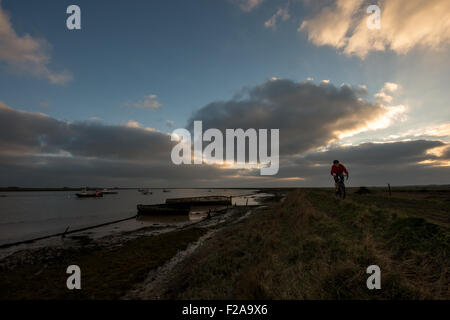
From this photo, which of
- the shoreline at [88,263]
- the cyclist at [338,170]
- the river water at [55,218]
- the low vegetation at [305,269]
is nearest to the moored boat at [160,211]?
the river water at [55,218]

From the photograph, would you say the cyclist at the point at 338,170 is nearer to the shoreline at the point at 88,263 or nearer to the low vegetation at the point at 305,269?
the low vegetation at the point at 305,269

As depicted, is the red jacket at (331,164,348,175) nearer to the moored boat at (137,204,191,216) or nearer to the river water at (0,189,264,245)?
the river water at (0,189,264,245)

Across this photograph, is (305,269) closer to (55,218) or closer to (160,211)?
(160,211)

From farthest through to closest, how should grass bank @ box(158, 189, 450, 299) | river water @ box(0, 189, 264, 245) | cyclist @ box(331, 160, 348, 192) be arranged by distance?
river water @ box(0, 189, 264, 245)
cyclist @ box(331, 160, 348, 192)
grass bank @ box(158, 189, 450, 299)

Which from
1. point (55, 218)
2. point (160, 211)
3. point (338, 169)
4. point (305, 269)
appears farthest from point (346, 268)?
point (55, 218)

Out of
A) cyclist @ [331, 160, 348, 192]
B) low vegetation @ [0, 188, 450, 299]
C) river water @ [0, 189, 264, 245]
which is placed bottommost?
river water @ [0, 189, 264, 245]

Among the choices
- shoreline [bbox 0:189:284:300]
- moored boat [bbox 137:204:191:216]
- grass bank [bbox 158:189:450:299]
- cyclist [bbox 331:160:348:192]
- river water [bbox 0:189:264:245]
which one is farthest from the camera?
moored boat [bbox 137:204:191:216]

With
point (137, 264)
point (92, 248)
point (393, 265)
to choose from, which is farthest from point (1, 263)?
point (393, 265)

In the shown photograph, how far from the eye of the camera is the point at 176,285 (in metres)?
9.31

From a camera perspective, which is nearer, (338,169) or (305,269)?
(305,269)

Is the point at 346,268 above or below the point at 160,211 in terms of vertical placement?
above

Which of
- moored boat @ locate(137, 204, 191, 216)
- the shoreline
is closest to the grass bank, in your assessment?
the shoreline

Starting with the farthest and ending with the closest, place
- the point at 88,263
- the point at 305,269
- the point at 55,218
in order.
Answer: the point at 55,218, the point at 88,263, the point at 305,269

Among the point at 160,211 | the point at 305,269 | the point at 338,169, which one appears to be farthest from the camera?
the point at 160,211
